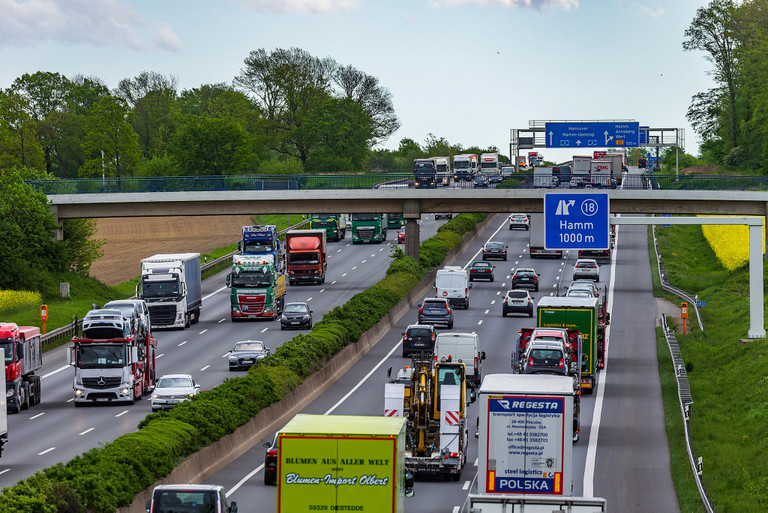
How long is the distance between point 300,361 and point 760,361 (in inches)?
773

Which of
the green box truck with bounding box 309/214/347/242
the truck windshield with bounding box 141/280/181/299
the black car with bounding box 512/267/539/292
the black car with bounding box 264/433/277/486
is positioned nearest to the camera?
the black car with bounding box 264/433/277/486

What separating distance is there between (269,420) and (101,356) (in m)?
8.69

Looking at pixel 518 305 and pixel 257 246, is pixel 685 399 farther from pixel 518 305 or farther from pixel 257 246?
pixel 257 246

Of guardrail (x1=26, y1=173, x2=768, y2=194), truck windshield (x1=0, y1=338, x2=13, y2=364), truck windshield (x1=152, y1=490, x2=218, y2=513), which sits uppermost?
guardrail (x1=26, y1=173, x2=768, y2=194)

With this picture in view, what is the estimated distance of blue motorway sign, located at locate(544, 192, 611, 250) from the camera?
178ft

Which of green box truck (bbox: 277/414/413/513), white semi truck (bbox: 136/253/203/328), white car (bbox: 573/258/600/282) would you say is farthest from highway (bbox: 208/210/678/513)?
white semi truck (bbox: 136/253/203/328)

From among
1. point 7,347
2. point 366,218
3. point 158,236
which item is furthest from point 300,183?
point 7,347

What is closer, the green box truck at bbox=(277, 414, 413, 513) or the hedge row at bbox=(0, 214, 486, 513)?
the green box truck at bbox=(277, 414, 413, 513)

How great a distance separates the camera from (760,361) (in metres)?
52.8

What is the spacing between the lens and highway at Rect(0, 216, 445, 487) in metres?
40.3

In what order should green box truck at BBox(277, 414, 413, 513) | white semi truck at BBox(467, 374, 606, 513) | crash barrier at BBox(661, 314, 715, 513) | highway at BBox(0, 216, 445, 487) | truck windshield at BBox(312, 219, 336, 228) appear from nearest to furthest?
1. green box truck at BBox(277, 414, 413, 513)
2. white semi truck at BBox(467, 374, 606, 513)
3. crash barrier at BBox(661, 314, 715, 513)
4. highway at BBox(0, 216, 445, 487)
5. truck windshield at BBox(312, 219, 336, 228)

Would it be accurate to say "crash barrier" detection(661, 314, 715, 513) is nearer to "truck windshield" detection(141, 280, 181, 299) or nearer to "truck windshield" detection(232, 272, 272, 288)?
"truck windshield" detection(232, 272, 272, 288)

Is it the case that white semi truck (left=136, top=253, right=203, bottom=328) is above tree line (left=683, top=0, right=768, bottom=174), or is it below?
below

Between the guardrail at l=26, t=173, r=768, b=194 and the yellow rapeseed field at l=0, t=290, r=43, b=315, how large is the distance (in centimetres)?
1053
